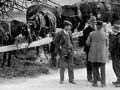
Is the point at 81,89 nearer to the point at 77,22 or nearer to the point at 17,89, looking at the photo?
the point at 17,89

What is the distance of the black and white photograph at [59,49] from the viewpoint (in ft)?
36.4

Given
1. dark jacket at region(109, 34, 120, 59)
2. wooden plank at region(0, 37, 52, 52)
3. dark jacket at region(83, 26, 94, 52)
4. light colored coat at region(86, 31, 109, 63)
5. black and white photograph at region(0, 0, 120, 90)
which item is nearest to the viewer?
light colored coat at region(86, 31, 109, 63)

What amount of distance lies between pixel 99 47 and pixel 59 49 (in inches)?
52.5

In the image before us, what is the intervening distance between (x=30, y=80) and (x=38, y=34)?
2724 millimetres

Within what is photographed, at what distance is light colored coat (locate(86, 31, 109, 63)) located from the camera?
10.9 metres

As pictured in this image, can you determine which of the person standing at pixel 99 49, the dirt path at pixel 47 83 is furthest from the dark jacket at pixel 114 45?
the dirt path at pixel 47 83

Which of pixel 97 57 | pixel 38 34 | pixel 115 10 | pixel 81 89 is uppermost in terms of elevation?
pixel 115 10

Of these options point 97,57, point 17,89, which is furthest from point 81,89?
point 17,89

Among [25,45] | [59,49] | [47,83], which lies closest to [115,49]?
[59,49]

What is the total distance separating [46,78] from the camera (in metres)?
13.1

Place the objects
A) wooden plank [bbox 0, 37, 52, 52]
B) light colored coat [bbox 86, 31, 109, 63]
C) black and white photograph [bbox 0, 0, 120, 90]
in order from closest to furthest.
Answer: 1. light colored coat [bbox 86, 31, 109, 63]
2. black and white photograph [bbox 0, 0, 120, 90]
3. wooden plank [bbox 0, 37, 52, 52]

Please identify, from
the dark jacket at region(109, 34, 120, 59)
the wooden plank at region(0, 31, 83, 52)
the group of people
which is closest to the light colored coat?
the group of people

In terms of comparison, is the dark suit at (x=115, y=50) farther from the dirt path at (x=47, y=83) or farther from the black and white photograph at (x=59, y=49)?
the dirt path at (x=47, y=83)

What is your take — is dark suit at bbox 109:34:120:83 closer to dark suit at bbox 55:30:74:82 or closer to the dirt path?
Answer: the dirt path
